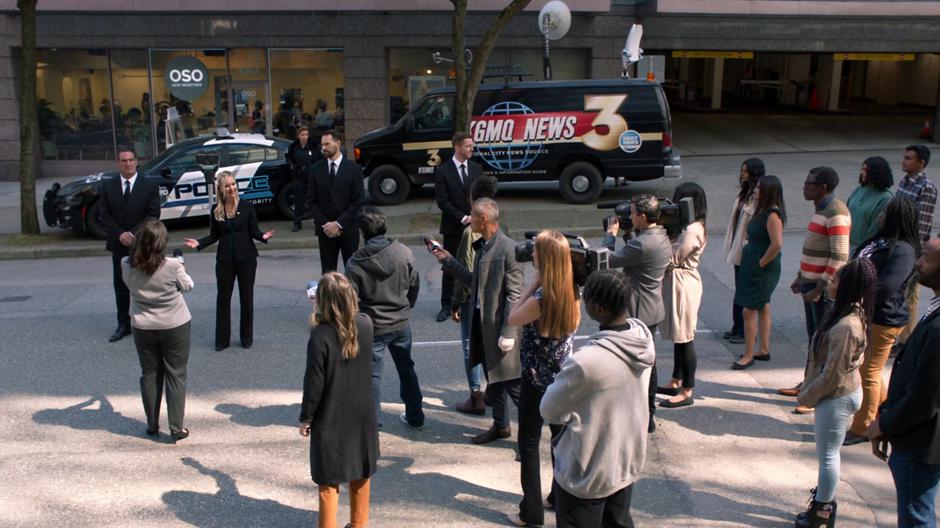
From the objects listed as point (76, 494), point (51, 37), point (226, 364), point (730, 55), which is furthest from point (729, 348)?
point (51, 37)

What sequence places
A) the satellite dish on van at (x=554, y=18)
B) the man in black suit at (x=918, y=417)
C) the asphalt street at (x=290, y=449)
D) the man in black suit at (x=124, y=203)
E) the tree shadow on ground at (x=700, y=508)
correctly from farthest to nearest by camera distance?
the satellite dish on van at (x=554, y=18) < the man in black suit at (x=124, y=203) < the asphalt street at (x=290, y=449) < the tree shadow on ground at (x=700, y=508) < the man in black suit at (x=918, y=417)

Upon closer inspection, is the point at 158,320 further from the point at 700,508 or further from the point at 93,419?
the point at 700,508

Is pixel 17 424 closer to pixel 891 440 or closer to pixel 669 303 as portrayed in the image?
pixel 669 303

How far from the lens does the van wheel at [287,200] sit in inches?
559

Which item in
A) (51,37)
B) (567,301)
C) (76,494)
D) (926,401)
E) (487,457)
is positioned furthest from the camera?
(51,37)

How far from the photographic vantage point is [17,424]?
6652 mm

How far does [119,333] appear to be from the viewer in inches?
341

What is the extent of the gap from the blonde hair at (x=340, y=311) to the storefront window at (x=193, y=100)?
A: 16.4 m

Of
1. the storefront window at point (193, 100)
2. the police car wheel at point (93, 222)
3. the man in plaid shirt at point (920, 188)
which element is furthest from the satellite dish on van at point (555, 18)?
the man in plaid shirt at point (920, 188)

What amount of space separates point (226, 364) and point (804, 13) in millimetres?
17965

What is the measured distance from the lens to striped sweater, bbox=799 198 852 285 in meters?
6.62

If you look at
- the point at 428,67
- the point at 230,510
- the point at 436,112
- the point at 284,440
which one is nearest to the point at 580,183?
the point at 436,112

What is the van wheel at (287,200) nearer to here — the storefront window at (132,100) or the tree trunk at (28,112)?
the tree trunk at (28,112)

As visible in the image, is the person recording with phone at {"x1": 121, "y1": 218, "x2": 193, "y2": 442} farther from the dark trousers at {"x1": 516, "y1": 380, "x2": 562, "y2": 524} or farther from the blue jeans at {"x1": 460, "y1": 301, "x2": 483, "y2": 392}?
the dark trousers at {"x1": 516, "y1": 380, "x2": 562, "y2": 524}
